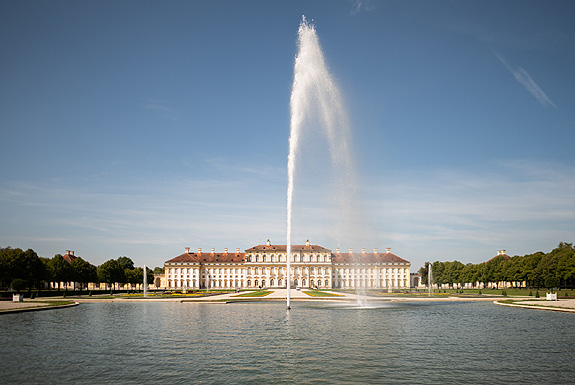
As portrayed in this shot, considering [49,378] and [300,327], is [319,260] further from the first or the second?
[49,378]

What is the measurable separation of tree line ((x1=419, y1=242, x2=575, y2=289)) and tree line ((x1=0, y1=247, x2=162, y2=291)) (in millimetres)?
70184

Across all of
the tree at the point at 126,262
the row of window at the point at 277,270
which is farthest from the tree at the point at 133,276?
the row of window at the point at 277,270

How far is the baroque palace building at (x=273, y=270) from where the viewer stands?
127 metres

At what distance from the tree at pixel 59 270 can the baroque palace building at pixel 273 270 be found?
5326cm

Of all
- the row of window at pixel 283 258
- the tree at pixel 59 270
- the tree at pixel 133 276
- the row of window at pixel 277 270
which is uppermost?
the tree at pixel 59 270

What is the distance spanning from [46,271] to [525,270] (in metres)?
77.8

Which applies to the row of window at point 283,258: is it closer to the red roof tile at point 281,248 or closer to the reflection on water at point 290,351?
the red roof tile at point 281,248

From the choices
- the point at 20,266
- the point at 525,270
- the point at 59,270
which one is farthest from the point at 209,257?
the point at 525,270

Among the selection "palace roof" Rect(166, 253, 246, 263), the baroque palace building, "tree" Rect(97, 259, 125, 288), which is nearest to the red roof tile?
the baroque palace building

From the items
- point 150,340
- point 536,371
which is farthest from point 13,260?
point 536,371

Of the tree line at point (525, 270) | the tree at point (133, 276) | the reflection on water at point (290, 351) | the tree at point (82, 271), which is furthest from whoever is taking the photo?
the tree at point (133, 276)

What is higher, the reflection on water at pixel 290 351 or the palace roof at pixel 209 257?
the reflection on water at pixel 290 351

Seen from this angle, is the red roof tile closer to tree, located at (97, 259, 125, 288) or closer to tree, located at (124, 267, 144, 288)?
tree, located at (124, 267, 144, 288)

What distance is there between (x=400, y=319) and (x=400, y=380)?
1508cm
